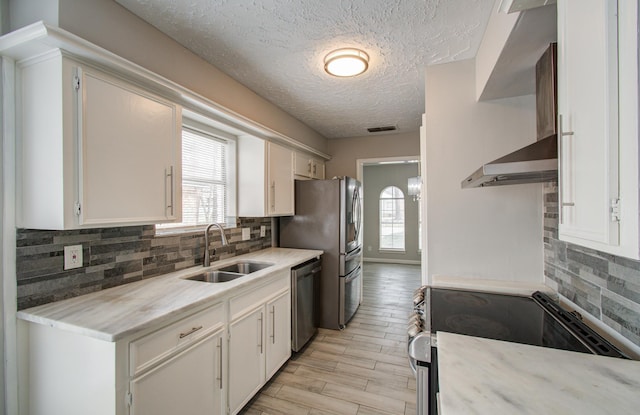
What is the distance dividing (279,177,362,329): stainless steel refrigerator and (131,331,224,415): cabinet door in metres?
1.62

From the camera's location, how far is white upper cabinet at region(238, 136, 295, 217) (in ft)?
9.21

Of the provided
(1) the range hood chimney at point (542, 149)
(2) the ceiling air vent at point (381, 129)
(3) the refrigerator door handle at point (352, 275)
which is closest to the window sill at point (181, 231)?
(3) the refrigerator door handle at point (352, 275)

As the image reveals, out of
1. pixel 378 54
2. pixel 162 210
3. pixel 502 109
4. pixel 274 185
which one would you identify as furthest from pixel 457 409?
pixel 274 185

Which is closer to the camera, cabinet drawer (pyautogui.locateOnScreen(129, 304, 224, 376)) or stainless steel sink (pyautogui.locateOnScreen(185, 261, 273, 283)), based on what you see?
cabinet drawer (pyautogui.locateOnScreen(129, 304, 224, 376))

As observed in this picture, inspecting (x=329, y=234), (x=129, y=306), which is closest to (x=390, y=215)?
(x=329, y=234)

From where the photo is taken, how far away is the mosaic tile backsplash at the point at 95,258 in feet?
4.40

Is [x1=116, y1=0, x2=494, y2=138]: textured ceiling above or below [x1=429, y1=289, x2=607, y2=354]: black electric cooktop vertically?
above

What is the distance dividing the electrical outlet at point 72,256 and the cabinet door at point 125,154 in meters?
0.30

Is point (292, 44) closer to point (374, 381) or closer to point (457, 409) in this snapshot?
point (457, 409)

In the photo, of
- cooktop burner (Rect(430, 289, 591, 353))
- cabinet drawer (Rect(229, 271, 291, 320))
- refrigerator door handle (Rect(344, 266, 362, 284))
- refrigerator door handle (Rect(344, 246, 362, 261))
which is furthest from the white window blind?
cooktop burner (Rect(430, 289, 591, 353))

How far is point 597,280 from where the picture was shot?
1216mm

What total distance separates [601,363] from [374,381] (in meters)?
1.75

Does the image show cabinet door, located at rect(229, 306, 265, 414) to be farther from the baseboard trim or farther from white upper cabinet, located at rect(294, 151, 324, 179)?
the baseboard trim

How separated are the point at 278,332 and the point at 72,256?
1.52m
